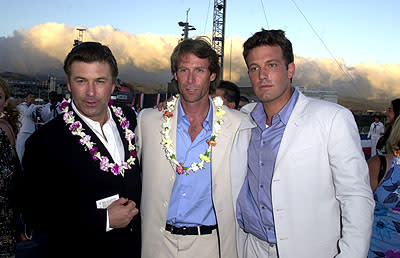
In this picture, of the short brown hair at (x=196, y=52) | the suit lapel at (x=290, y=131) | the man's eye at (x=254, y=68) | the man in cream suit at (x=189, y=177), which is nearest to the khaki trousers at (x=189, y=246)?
the man in cream suit at (x=189, y=177)

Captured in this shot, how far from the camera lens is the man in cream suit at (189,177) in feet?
8.96

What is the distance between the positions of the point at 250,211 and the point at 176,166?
2.52 ft

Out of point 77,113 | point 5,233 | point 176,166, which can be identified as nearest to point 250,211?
point 176,166

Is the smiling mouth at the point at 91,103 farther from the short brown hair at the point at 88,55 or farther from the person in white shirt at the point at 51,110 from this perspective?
the person in white shirt at the point at 51,110

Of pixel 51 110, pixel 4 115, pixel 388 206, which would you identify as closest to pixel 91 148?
pixel 4 115

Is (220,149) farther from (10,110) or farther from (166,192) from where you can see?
(10,110)

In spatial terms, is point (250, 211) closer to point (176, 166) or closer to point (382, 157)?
point (176, 166)

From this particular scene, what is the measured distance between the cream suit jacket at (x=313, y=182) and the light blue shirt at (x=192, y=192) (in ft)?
2.41

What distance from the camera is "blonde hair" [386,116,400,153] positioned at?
2.89 m

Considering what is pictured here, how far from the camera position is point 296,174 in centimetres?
222

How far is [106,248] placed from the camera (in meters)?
2.30

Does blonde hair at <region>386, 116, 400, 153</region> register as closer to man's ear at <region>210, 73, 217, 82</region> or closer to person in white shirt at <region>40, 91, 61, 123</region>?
man's ear at <region>210, 73, 217, 82</region>

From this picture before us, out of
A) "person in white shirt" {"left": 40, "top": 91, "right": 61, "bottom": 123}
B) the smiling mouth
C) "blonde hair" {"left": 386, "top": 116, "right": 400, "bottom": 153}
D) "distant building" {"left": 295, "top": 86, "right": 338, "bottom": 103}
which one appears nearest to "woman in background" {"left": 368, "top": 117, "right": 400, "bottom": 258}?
"blonde hair" {"left": 386, "top": 116, "right": 400, "bottom": 153}

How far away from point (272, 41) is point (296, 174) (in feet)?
3.56
